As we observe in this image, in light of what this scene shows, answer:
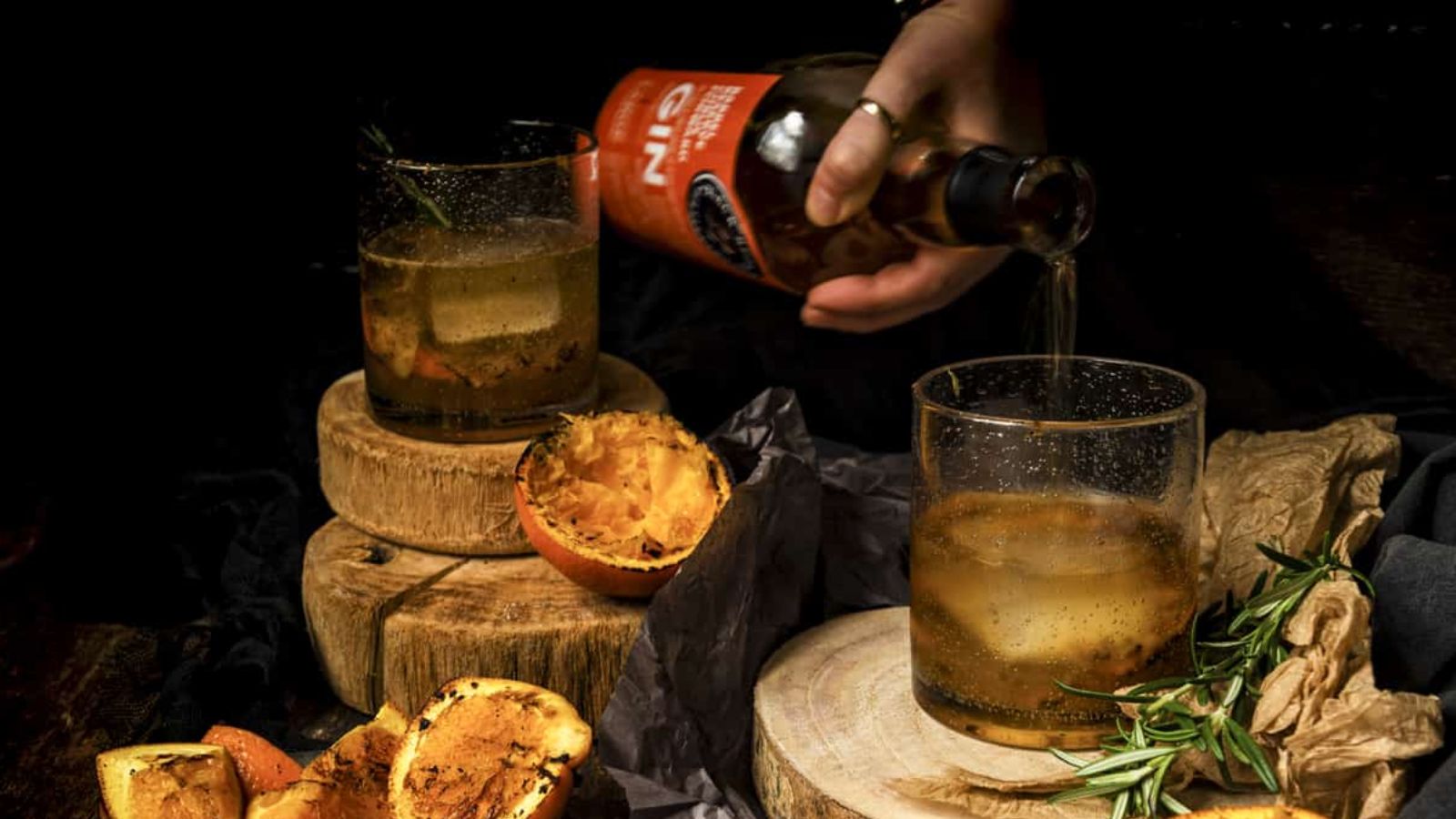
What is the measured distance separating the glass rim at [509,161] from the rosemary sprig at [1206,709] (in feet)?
2.64

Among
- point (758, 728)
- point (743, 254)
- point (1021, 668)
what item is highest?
point (743, 254)

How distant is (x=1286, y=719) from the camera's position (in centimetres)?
124

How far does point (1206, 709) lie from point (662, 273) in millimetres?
1400

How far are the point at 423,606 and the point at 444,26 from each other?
1.05m

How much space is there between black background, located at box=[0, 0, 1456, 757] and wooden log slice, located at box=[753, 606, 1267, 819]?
2.48 ft

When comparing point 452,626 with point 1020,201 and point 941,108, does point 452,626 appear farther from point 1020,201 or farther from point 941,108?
point 941,108

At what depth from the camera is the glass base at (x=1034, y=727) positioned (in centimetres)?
133

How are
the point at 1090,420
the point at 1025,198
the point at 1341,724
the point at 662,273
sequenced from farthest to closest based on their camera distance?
the point at 662,273, the point at 1025,198, the point at 1090,420, the point at 1341,724

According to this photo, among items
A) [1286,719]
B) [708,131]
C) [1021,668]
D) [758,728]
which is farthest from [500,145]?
[1286,719]

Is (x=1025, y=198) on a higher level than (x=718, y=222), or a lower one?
higher

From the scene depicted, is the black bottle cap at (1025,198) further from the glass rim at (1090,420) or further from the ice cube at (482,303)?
the ice cube at (482,303)

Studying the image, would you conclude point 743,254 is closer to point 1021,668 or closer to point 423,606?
point 423,606

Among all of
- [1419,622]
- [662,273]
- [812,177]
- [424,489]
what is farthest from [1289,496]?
[662,273]

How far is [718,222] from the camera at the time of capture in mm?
1880
